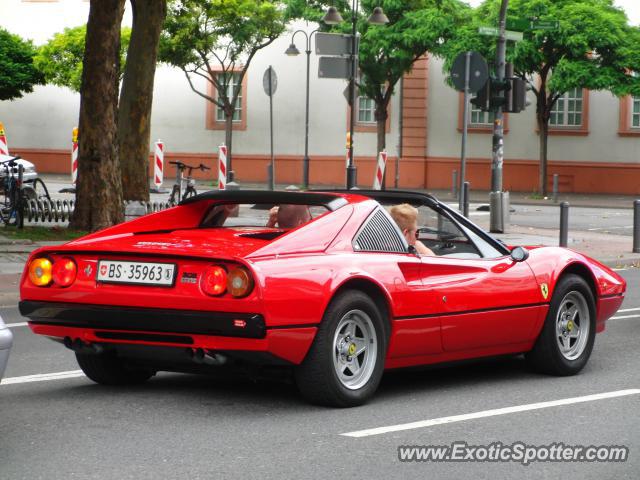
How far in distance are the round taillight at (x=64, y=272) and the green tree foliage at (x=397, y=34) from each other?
1467 inches

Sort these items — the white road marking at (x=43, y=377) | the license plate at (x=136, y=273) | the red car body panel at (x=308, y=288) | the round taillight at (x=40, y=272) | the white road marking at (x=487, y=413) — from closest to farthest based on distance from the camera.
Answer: the white road marking at (x=487, y=413), the red car body panel at (x=308, y=288), the license plate at (x=136, y=273), the round taillight at (x=40, y=272), the white road marking at (x=43, y=377)

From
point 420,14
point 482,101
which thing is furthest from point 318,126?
point 482,101

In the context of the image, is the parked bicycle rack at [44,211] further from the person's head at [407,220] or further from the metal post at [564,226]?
the person's head at [407,220]

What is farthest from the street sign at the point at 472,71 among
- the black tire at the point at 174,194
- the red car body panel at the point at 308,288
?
the red car body panel at the point at 308,288

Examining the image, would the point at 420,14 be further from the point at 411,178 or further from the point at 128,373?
the point at 128,373

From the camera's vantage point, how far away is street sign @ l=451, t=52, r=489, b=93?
20484 mm

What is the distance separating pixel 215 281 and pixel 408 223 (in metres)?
1.86

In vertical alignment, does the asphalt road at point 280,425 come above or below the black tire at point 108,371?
below

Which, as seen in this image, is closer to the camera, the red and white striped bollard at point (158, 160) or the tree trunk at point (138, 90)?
the tree trunk at point (138, 90)

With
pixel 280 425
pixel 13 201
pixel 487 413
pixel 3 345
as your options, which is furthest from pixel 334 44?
pixel 3 345

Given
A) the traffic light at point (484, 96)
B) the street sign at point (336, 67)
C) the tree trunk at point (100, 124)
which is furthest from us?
the street sign at point (336, 67)

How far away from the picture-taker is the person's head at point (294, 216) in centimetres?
812

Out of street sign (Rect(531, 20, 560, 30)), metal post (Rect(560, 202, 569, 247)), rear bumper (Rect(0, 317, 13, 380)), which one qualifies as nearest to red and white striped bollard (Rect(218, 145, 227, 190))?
street sign (Rect(531, 20, 560, 30))

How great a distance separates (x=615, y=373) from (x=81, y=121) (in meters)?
12.0
